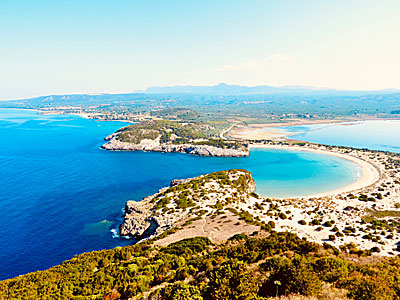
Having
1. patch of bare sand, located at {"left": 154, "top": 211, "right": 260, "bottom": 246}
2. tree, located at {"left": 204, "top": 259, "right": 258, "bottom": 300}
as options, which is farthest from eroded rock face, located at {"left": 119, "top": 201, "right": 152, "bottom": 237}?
tree, located at {"left": 204, "top": 259, "right": 258, "bottom": 300}

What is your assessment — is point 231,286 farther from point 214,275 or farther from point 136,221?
point 136,221

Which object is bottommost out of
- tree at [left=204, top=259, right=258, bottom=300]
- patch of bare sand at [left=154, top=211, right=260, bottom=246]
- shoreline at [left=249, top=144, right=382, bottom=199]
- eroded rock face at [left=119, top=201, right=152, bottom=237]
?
shoreline at [left=249, top=144, right=382, bottom=199]

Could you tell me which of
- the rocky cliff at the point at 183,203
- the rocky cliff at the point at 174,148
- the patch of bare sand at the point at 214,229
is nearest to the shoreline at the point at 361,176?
the rocky cliff at the point at 183,203

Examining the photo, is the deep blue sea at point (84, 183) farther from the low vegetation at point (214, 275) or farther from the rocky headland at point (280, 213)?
the low vegetation at point (214, 275)

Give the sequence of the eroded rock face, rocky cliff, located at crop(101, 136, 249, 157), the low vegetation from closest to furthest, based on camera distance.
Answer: the low vegetation → the eroded rock face → rocky cliff, located at crop(101, 136, 249, 157)

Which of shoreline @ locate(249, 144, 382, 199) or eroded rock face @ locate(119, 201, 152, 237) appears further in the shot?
shoreline @ locate(249, 144, 382, 199)

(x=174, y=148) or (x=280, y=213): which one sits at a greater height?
(x=174, y=148)

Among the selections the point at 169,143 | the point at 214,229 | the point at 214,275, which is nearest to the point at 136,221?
the point at 214,229

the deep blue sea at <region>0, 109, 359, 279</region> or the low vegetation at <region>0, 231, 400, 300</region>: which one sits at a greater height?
the low vegetation at <region>0, 231, 400, 300</region>

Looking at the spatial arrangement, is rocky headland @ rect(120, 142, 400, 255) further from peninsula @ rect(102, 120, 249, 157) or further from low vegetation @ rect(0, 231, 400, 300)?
peninsula @ rect(102, 120, 249, 157)
